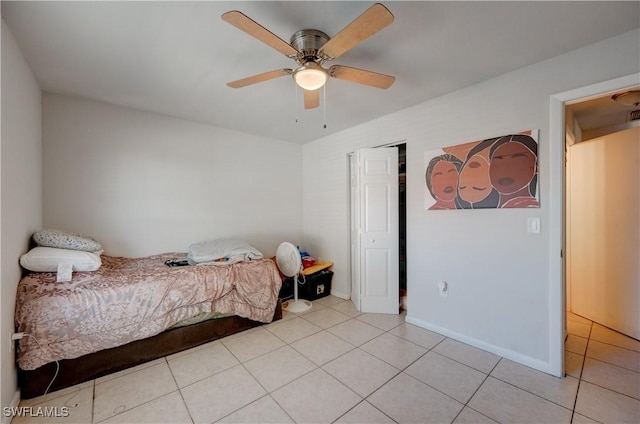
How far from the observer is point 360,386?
1.85 m

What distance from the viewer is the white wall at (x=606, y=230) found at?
2.51 m

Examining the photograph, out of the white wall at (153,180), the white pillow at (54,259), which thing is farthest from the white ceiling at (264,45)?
the white pillow at (54,259)

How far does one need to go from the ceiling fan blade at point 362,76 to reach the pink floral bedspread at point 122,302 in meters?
2.03

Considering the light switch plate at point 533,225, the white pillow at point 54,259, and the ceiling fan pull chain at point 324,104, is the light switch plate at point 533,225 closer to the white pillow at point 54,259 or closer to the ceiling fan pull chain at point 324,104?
the ceiling fan pull chain at point 324,104

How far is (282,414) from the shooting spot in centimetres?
160

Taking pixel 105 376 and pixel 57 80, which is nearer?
pixel 105 376

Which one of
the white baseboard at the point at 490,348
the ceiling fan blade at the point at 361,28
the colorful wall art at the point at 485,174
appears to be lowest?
the white baseboard at the point at 490,348

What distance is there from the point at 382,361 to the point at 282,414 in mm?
951

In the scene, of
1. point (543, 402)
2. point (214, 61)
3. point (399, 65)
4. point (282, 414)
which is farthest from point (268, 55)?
point (543, 402)

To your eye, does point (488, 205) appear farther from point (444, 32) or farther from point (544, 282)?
point (444, 32)

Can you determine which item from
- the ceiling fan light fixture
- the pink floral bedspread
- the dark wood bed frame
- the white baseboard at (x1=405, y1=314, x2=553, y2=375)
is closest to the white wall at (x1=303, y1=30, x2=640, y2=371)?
the white baseboard at (x1=405, y1=314, x2=553, y2=375)

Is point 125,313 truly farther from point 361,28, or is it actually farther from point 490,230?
point 490,230

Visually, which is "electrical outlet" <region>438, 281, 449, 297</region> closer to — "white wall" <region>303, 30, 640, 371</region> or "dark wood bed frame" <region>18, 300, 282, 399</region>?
"white wall" <region>303, 30, 640, 371</region>

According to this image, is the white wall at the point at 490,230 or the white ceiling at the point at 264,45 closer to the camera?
the white ceiling at the point at 264,45
